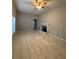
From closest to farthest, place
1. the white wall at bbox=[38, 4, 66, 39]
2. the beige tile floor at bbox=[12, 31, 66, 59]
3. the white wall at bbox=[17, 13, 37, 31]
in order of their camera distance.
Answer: the beige tile floor at bbox=[12, 31, 66, 59], the white wall at bbox=[38, 4, 66, 39], the white wall at bbox=[17, 13, 37, 31]

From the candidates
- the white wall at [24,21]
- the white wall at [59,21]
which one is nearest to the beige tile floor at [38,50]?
the white wall at [59,21]

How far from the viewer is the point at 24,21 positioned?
16984 mm

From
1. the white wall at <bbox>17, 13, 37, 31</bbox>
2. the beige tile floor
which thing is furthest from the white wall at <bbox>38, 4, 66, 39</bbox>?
the white wall at <bbox>17, 13, 37, 31</bbox>

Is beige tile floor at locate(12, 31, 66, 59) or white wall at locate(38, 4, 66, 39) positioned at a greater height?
white wall at locate(38, 4, 66, 39)

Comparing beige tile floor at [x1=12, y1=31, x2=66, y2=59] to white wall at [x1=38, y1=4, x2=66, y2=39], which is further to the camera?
white wall at [x1=38, y1=4, x2=66, y2=39]

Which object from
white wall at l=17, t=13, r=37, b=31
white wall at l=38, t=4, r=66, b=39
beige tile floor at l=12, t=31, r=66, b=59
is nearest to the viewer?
beige tile floor at l=12, t=31, r=66, b=59

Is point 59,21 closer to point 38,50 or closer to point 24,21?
point 38,50

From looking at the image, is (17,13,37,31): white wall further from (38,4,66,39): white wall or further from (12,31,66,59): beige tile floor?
(12,31,66,59): beige tile floor

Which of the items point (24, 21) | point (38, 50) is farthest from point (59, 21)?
point (24, 21)

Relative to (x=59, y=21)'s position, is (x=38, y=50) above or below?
below

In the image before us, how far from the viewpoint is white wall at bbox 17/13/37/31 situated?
1658 centimetres

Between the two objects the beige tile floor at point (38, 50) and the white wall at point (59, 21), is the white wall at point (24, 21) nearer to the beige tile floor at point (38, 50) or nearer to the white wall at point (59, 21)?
the white wall at point (59, 21)
